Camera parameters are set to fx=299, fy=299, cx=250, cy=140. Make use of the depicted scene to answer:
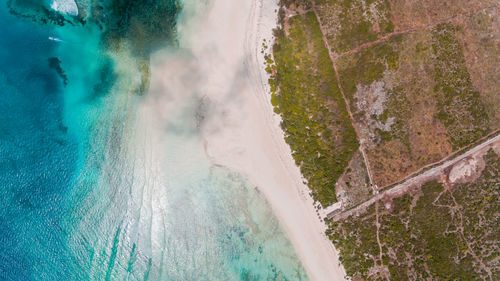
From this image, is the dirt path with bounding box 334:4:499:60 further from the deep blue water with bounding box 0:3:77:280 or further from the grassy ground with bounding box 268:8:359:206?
the deep blue water with bounding box 0:3:77:280

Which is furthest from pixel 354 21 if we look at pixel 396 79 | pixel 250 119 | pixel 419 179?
pixel 419 179

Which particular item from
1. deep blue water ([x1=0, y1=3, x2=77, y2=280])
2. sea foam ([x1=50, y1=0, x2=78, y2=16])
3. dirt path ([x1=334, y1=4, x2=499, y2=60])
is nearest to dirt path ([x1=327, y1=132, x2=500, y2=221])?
dirt path ([x1=334, y1=4, x2=499, y2=60])

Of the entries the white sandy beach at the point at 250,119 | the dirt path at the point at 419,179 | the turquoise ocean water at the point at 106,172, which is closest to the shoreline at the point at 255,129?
the white sandy beach at the point at 250,119

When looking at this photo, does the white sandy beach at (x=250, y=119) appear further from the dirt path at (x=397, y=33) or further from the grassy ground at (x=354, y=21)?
the dirt path at (x=397, y=33)

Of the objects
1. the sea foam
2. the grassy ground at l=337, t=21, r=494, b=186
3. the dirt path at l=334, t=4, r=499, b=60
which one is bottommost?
the grassy ground at l=337, t=21, r=494, b=186

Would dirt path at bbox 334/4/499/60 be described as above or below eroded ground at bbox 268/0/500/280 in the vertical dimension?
above

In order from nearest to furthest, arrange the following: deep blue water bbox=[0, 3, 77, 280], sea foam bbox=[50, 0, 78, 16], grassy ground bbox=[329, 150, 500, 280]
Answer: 1. grassy ground bbox=[329, 150, 500, 280]
2. deep blue water bbox=[0, 3, 77, 280]
3. sea foam bbox=[50, 0, 78, 16]
